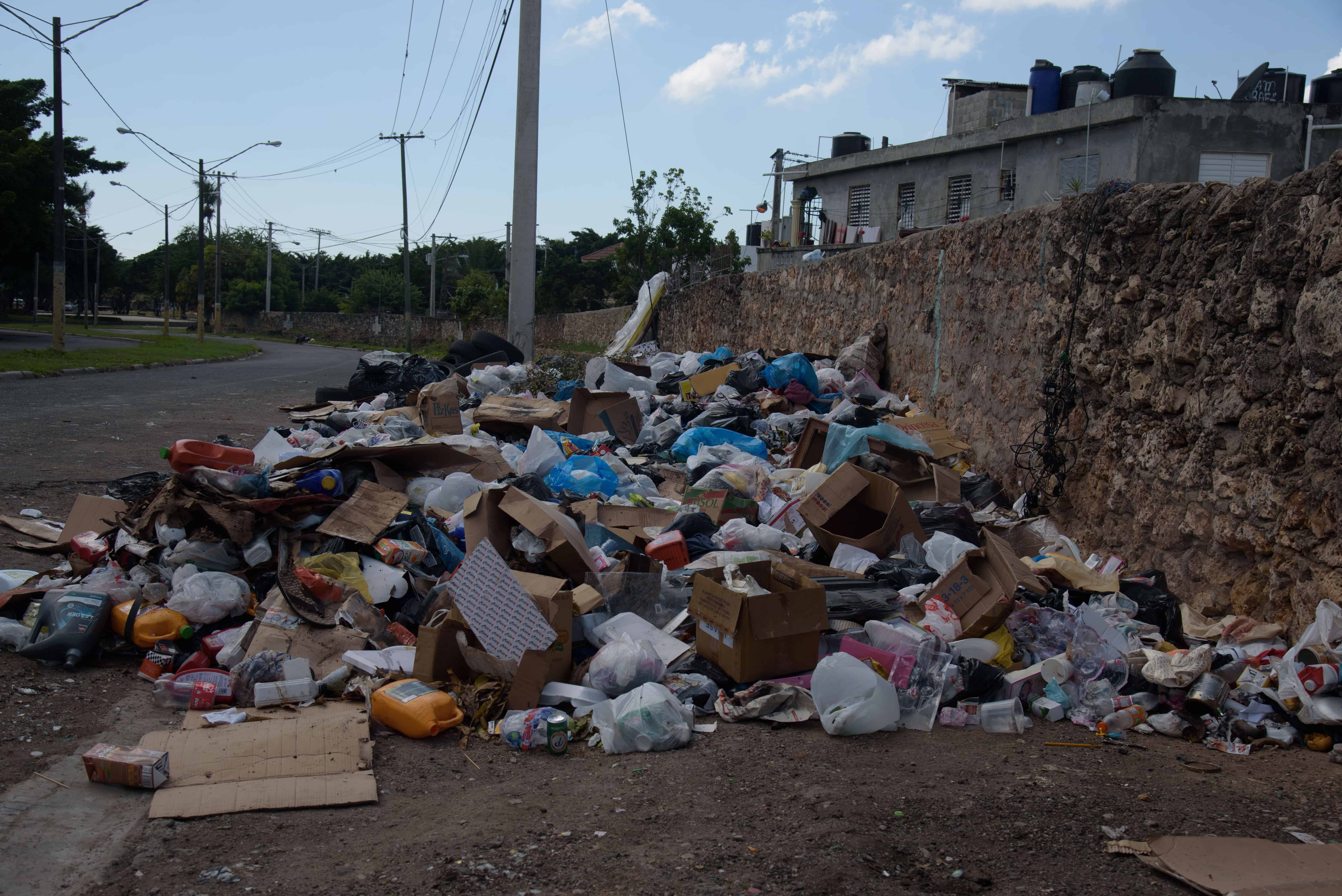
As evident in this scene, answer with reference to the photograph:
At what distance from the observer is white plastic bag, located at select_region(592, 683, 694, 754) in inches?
105

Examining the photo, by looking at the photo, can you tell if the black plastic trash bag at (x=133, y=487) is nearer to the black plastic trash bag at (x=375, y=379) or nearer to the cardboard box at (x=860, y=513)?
the cardboard box at (x=860, y=513)

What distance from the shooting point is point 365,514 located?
158 inches

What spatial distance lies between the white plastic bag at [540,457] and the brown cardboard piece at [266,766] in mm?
2834

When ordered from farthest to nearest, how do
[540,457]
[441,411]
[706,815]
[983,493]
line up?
[441,411] → [540,457] → [983,493] → [706,815]

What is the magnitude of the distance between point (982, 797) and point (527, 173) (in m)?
11.5

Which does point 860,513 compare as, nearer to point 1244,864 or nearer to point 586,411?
point 1244,864

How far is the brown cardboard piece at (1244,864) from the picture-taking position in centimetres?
188

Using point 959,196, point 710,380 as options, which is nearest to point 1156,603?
point 710,380

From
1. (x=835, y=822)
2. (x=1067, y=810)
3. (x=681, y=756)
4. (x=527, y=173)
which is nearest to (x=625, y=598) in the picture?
(x=681, y=756)

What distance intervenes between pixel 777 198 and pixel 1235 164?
15.6 metres

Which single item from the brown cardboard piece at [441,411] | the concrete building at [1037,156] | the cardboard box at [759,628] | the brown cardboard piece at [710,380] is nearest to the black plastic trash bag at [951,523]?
the cardboard box at [759,628]

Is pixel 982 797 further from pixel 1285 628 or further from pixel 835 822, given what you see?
pixel 1285 628

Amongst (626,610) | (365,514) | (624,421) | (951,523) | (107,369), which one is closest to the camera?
(626,610)

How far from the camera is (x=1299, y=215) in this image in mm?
3162
